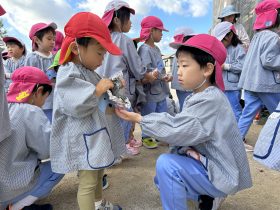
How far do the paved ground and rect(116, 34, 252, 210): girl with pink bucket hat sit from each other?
0.52 meters

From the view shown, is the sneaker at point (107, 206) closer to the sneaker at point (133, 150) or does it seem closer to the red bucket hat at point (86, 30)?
the red bucket hat at point (86, 30)

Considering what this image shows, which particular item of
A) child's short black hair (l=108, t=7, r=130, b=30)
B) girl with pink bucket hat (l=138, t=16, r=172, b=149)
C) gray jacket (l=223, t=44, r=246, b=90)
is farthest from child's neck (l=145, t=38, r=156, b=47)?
gray jacket (l=223, t=44, r=246, b=90)

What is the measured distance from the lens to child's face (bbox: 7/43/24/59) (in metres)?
4.29

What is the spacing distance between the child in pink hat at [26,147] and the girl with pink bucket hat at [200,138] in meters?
0.63

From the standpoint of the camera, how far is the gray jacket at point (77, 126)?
1670 mm

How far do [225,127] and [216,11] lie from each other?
26.0ft

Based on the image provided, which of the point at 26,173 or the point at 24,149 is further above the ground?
the point at 24,149

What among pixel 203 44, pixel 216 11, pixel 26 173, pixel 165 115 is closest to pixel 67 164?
pixel 26 173

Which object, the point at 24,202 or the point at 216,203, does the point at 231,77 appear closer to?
the point at 216,203

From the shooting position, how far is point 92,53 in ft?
5.90

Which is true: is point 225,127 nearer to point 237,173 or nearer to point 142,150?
point 237,173

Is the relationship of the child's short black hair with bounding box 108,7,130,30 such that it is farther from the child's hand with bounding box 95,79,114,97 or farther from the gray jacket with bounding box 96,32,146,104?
the child's hand with bounding box 95,79,114,97

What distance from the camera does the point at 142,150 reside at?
11.7 feet

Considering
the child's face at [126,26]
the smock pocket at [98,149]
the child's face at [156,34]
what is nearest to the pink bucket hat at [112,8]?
the child's face at [126,26]
